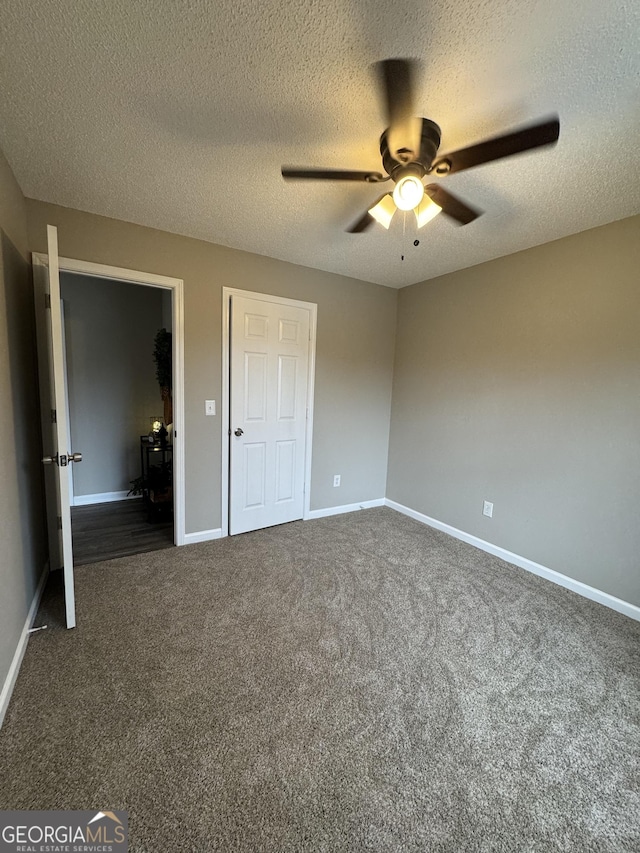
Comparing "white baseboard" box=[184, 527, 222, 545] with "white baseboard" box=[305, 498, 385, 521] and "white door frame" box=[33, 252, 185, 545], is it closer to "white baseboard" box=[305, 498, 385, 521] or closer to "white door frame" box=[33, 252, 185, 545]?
"white door frame" box=[33, 252, 185, 545]

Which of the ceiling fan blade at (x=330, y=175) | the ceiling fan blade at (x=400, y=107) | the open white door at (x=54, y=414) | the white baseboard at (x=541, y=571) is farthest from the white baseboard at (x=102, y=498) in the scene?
the ceiling fan blade at (x=400, y=107)

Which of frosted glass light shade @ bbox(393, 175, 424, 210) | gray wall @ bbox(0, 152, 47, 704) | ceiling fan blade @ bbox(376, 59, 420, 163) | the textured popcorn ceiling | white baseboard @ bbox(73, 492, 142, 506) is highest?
the textured popcorn ceiling

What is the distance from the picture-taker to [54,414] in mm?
1899

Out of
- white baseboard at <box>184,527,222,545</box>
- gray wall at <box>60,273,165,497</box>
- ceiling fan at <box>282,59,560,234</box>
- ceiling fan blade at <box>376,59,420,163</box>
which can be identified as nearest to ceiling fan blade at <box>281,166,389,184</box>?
ceiling fan at <box>282,59,560,234</box>

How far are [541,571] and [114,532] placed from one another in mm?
3618

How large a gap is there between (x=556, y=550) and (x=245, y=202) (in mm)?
3220

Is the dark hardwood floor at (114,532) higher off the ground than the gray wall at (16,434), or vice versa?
the gray wall at (16,434)

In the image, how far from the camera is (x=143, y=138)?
5.28 ft

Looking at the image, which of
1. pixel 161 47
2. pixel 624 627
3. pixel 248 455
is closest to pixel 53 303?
pixel 161 47

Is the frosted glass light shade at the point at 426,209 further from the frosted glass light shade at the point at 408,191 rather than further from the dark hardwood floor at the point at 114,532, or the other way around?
the dark hardwood floor at the point at 114,532

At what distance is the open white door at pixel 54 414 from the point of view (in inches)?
68.0

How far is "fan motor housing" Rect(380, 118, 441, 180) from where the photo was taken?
1.40 meters

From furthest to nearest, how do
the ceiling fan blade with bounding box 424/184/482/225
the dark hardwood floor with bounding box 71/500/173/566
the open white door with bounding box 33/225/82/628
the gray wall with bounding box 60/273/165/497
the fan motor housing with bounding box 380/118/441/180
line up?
the gray wall with bounding box 60/273/165/497, the dark hardwood floor with bounding box 71/500/173/566, the open white door with bounding box 33/225/82/628, the ceiling fan blade with bounding box 424/184/482/225, the fan motor housing with bounding box 380/118/441/180

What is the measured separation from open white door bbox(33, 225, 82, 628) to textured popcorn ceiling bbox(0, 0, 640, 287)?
48cm
